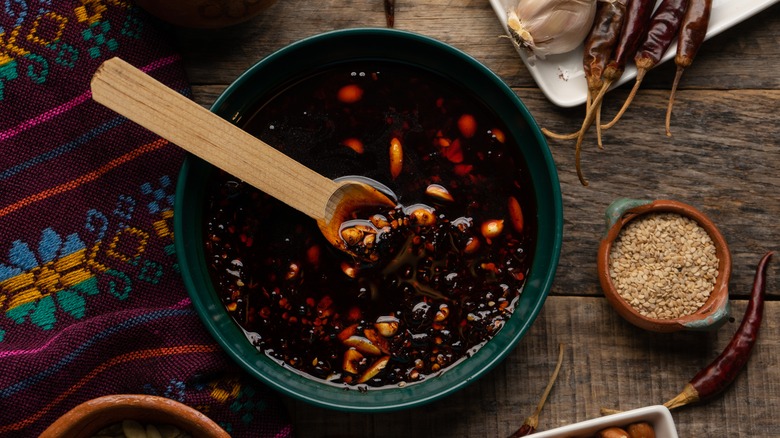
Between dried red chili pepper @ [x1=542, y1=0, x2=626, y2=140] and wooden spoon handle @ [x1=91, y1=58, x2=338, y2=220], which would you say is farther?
dried red chili pepper @ [x1=542, y1=0, x2=626, y2=140]

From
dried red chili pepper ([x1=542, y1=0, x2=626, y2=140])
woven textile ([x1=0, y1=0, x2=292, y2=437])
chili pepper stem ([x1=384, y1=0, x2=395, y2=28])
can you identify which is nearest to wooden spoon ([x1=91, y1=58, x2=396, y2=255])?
woven textile ([x1=0, y1=0, x2=292, y2=437])

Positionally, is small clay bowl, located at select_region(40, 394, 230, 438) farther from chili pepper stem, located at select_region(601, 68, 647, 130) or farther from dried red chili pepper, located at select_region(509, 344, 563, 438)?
chili pepper stem, located at select_region(601, 68, 647, 130)

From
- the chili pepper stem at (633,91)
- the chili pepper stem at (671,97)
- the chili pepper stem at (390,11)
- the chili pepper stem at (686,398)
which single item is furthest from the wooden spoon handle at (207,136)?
the chili pepper stem at (686,398)

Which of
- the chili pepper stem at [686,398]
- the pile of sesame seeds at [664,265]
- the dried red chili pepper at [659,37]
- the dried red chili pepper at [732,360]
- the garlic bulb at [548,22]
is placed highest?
the garlic bulb at [548,22]

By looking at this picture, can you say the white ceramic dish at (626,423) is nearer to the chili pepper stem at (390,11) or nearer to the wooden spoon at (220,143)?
the wooden spoon at (220,143)

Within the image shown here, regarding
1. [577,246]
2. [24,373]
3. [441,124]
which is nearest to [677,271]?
[577,246]

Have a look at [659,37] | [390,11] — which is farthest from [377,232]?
[659,37]
